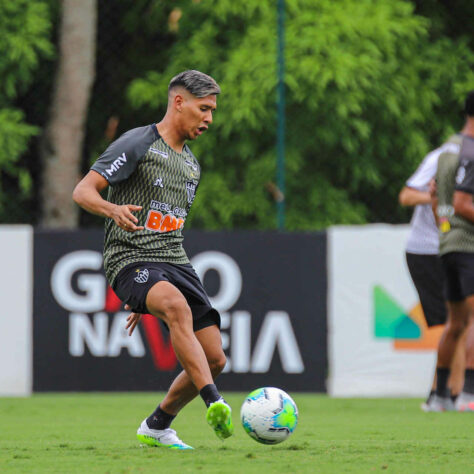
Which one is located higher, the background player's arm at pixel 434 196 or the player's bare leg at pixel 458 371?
the background player's arm at pixel 434 196

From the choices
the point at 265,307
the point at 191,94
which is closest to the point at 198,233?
the point at 265,307

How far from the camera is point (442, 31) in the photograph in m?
15.0

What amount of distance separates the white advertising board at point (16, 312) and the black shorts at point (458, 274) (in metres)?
4.17

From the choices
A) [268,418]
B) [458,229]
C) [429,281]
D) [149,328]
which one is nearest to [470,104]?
[458,229]

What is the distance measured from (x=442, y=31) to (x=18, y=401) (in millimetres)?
7283

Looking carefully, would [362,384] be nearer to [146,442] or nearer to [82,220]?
[82,220]

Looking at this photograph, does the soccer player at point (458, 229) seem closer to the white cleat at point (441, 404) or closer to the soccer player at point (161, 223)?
the white cleat at point (441, 404)

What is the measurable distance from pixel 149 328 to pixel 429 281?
2.89 metres

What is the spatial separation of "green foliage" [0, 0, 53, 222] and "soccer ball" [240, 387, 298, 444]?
7829mm

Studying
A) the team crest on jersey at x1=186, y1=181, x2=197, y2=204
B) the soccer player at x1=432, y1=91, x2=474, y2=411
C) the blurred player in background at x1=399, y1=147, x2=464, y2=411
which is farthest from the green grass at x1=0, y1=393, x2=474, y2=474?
the team crest on jersey at x1=186, y1=181, x2=197, y2=204

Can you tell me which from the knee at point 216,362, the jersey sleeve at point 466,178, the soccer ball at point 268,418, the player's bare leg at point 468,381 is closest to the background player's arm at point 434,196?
the jersey sleeve at point 466,178

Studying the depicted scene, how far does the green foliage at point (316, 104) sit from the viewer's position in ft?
43.0

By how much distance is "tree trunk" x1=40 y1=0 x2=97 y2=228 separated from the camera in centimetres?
1394

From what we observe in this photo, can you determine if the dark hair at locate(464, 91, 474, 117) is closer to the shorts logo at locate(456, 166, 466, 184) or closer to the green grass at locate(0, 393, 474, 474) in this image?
the shorts logo at locate(456, 166, 466, 184)
